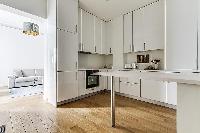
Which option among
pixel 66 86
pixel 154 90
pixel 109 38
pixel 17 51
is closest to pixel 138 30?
pixel 109 38

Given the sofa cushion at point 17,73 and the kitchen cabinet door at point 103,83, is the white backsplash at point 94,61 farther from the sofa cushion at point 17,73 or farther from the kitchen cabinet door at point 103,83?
the sofa cushion at point 17,73

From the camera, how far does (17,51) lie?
6469mm

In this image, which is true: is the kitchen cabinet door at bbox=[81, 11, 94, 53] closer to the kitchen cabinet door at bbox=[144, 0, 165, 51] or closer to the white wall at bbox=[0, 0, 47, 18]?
the white wall at bbox=[0, 0, 47, 18]

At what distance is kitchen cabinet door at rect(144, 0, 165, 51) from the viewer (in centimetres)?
340

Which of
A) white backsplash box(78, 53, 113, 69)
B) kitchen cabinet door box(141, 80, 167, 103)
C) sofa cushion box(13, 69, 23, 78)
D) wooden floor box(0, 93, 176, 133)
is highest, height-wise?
white backsplash box(78, 53, 113, 69)

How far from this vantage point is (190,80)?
3.16 feet

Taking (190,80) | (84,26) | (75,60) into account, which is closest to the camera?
(190,80)

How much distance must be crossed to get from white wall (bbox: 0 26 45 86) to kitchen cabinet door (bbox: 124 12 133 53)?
4854 mm

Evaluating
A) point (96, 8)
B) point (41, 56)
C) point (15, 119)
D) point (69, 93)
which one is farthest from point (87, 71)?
point (41, 56)

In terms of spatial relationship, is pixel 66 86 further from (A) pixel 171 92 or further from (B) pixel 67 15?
(A) pixel 171 92

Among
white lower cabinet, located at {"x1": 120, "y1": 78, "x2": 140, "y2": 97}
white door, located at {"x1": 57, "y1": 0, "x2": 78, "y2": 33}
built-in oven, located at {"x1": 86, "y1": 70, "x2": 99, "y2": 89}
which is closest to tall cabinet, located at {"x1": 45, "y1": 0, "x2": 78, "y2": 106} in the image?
white door, located at {"x1": 57, "y1": 0, "x2": 78, "y2": 33}

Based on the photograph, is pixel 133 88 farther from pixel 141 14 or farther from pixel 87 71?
pixel 141 14

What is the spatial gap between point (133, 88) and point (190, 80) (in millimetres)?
2981

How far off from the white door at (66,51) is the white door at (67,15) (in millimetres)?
173
